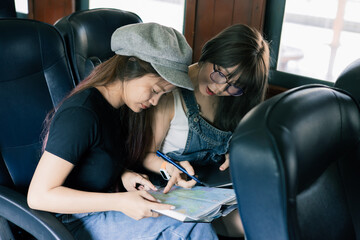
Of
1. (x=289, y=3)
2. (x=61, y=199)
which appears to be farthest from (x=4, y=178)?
(x=289, y=3)

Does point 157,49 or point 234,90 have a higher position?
point 157,49

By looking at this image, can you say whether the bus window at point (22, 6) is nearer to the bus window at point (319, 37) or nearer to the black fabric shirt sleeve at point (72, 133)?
A: the bus window at point (319, 37)

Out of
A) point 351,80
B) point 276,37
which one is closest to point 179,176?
point 351,80

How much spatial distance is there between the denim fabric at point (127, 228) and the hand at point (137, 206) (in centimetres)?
8

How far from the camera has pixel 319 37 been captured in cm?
198

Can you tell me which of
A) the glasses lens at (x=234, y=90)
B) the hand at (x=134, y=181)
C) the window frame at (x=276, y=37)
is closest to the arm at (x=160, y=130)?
the hand at (x=134, y=181)

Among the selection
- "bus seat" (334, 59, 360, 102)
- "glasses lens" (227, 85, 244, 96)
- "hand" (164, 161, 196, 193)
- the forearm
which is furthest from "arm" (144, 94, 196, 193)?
"bus seat" (334, 59, 360, 102)

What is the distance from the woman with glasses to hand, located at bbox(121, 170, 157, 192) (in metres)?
0.09

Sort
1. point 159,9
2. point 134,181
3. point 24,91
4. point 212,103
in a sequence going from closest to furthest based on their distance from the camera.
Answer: point 134,181 < point 24,91 < point 212,103 < point 159,9

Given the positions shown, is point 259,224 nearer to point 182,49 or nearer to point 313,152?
point 313,152

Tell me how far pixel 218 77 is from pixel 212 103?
21 centimetres

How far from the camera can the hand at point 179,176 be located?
4.19 feet

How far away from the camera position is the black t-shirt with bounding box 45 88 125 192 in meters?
1.06

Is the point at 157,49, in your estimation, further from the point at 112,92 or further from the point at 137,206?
the point at 137,206
